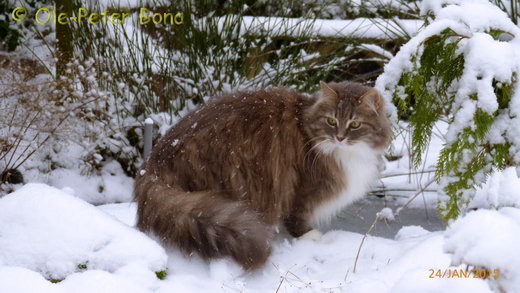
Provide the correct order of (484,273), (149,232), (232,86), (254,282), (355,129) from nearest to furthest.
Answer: (484,273), (254,282), (149,232), (355,129), (232,86)

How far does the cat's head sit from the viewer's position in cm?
300

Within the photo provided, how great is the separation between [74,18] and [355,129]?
261 centimetres

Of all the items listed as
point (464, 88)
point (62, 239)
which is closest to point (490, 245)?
point (464, 88)

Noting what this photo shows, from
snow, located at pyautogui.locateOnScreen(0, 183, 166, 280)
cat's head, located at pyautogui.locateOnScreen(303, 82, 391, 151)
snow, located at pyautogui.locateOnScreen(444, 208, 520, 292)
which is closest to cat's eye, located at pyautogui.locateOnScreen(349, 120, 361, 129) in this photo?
cat's head, located at pyautogui.locateOnScreen(303, 82, 391, 151)

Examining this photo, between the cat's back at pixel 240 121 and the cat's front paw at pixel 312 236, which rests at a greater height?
the cat's back at pixel 240 121

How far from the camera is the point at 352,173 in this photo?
10.1ft

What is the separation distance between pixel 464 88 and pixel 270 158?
110 cm

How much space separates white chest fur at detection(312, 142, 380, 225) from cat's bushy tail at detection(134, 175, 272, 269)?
0.54 metres

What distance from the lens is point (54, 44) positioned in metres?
4.68

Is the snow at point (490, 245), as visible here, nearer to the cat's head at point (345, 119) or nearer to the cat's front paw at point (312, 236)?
the cat's head at point (345, 119)

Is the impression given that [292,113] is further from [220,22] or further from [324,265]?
[220,22]

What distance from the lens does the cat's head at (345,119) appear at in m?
3.00

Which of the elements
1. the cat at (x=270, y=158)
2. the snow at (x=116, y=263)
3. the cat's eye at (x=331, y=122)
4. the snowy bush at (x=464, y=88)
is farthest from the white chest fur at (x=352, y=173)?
the snowy bush at (x=464, y=88)

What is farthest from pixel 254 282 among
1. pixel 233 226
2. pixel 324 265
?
pixel 324 265
